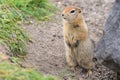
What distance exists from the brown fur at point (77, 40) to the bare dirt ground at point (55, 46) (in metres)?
0.20

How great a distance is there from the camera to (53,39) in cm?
755

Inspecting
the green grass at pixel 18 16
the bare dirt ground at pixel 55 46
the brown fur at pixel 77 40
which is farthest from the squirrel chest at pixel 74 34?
the green grass at pixel 18 16

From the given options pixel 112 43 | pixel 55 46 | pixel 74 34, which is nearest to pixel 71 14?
pixel 74 34

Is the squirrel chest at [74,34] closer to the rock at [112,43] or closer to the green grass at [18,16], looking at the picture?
the green grass at [18,16]

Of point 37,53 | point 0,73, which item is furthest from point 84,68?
point 0,73

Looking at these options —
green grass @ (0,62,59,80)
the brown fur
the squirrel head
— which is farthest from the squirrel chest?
green grass @ (0,62,59,80)

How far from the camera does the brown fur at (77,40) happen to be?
6652mm

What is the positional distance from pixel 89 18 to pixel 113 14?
10.0 feet

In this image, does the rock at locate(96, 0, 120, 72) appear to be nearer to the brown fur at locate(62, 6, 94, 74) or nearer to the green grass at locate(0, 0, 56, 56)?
the brown fur at locate(62, 6, 94, 74)

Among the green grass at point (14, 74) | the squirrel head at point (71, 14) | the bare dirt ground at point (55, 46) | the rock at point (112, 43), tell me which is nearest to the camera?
the green grass at point (14, 74)

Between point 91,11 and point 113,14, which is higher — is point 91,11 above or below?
below

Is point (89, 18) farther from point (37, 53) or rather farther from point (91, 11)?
point (37, 53)

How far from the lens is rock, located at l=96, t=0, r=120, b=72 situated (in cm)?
563

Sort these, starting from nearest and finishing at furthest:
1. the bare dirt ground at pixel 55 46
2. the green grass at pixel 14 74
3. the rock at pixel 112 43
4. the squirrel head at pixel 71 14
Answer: the green grass at pixel 14 74 < the rock at pixel 112 43 < the bare dirt ground at pixel 55 46 < the squirrel head at pixel 71 14
